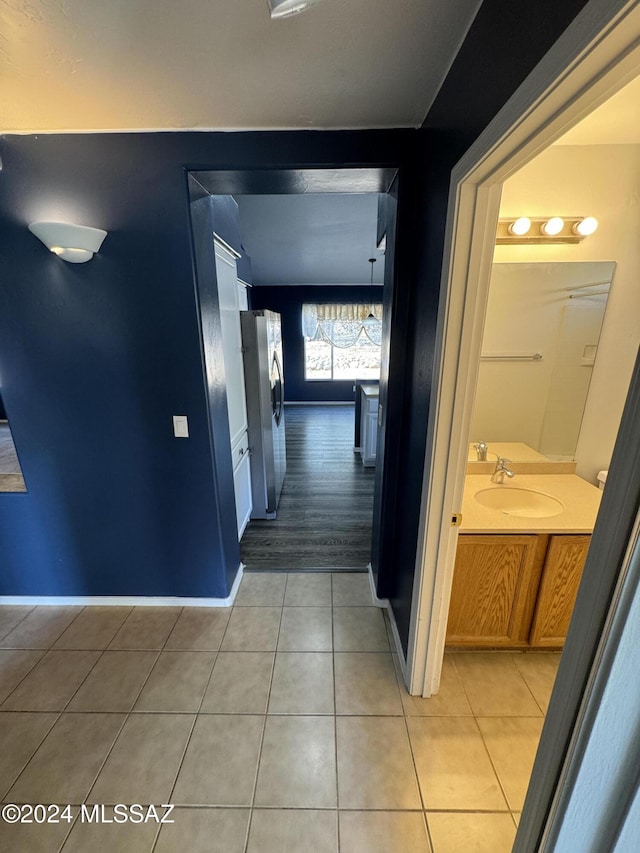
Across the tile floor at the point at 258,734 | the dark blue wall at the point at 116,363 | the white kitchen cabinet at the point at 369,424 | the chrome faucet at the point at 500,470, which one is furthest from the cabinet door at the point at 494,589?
the white kitchen cabinet at the point at 369,424

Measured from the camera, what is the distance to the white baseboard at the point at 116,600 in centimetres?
202

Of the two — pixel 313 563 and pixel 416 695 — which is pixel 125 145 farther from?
pixel 416 695

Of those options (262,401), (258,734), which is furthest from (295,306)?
(258,734)

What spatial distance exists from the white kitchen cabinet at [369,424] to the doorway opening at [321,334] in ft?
0.06

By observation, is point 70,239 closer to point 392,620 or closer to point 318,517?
point 392,620

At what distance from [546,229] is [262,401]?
208 cm

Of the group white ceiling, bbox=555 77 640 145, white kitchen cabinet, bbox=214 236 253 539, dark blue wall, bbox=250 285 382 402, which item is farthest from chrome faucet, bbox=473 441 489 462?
dark blue wall, bbox=250 285 382 402

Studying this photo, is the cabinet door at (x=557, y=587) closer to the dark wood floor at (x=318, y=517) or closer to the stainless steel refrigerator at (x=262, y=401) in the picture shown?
the dark wood floor at (x=318, y=517)

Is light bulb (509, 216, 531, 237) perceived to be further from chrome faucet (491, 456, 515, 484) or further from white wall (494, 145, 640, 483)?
chrome faucet (491, 456, 515, 484)

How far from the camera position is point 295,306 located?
7.08m

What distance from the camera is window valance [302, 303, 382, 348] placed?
7.01 m

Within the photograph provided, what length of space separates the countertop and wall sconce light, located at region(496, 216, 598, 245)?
4.00ft

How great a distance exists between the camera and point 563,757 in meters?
0.56

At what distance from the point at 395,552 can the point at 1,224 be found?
8.10 ft
